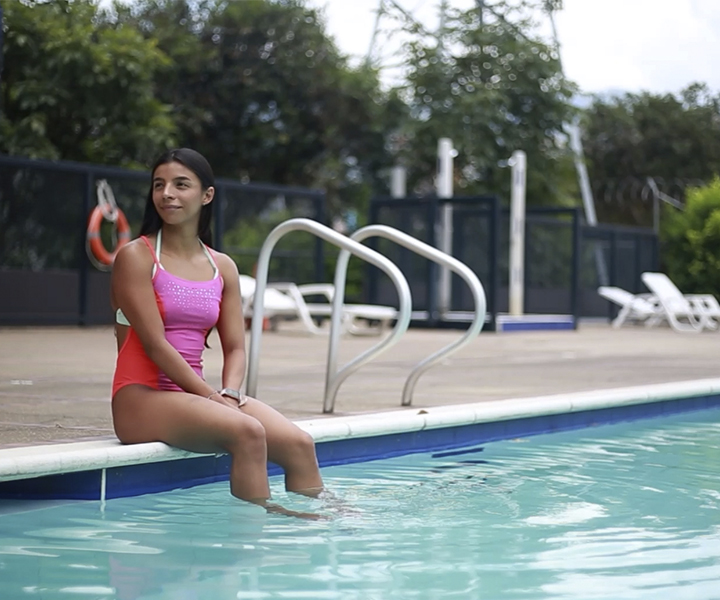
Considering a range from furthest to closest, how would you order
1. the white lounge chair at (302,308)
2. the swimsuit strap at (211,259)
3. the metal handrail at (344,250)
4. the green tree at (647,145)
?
the green tree at (647,145) → the white lounge chair at (302,308) → the metal handrail at (344,250) → the swimsuit strap at (211,259)

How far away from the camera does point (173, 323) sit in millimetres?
4023

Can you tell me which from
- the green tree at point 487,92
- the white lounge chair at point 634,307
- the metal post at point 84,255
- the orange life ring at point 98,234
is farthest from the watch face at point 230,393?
the green tree at point 487,92

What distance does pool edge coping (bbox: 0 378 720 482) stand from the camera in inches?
146

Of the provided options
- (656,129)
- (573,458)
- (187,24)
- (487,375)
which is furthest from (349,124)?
(573,458)

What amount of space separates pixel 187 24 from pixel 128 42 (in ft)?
29.7

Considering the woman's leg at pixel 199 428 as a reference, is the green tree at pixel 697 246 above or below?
above

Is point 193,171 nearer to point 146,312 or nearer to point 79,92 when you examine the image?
point 146,312

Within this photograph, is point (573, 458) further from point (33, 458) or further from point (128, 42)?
point (128, 42)

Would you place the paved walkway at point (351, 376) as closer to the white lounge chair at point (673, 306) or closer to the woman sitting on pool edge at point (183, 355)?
the woman sitting on pool edge at point (183, 355)

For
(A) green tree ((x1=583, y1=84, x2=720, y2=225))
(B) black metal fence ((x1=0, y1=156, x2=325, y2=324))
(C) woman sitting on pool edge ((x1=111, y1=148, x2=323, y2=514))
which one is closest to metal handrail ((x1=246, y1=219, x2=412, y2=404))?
(C) woman sitting on pool edge ((x1=111, y1=148, x2=323, y2=514))

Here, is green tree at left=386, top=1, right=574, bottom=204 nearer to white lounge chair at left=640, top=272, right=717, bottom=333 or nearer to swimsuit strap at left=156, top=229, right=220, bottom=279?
white lounge chair at left=640, top=272, right=717, bottom=333

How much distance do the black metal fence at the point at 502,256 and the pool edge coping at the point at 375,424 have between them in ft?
32.4

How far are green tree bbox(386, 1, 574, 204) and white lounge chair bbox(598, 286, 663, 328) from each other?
6737 mm

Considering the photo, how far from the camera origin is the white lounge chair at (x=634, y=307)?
1958cm
